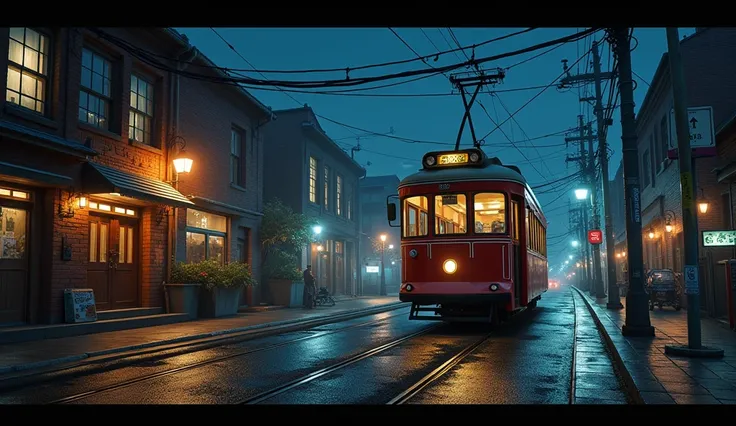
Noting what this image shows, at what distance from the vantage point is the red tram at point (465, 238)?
12070mm

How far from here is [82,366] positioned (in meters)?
8.90

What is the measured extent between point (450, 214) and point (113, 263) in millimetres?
8254

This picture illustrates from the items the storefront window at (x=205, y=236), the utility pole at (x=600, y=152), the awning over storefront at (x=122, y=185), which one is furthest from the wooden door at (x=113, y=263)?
the utility pole at (x=600, y=152)

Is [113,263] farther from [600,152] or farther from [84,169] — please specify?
[600,152]

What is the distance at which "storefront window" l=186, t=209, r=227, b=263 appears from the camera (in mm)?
18453

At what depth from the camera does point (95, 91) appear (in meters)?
14.6

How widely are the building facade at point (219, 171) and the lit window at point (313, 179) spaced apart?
6.08 meters

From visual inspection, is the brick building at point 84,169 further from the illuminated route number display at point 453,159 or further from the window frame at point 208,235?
the illuminated route number display at point 453,159

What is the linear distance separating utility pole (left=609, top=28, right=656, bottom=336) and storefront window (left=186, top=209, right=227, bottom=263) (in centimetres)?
1196

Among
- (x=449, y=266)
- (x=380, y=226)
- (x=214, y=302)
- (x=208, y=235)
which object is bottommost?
(x=214, y=302)

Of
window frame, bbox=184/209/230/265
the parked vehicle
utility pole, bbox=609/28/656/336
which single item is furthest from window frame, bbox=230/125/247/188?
the parked vehicle

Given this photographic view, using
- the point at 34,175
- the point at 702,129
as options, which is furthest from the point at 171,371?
the point at 702,129
